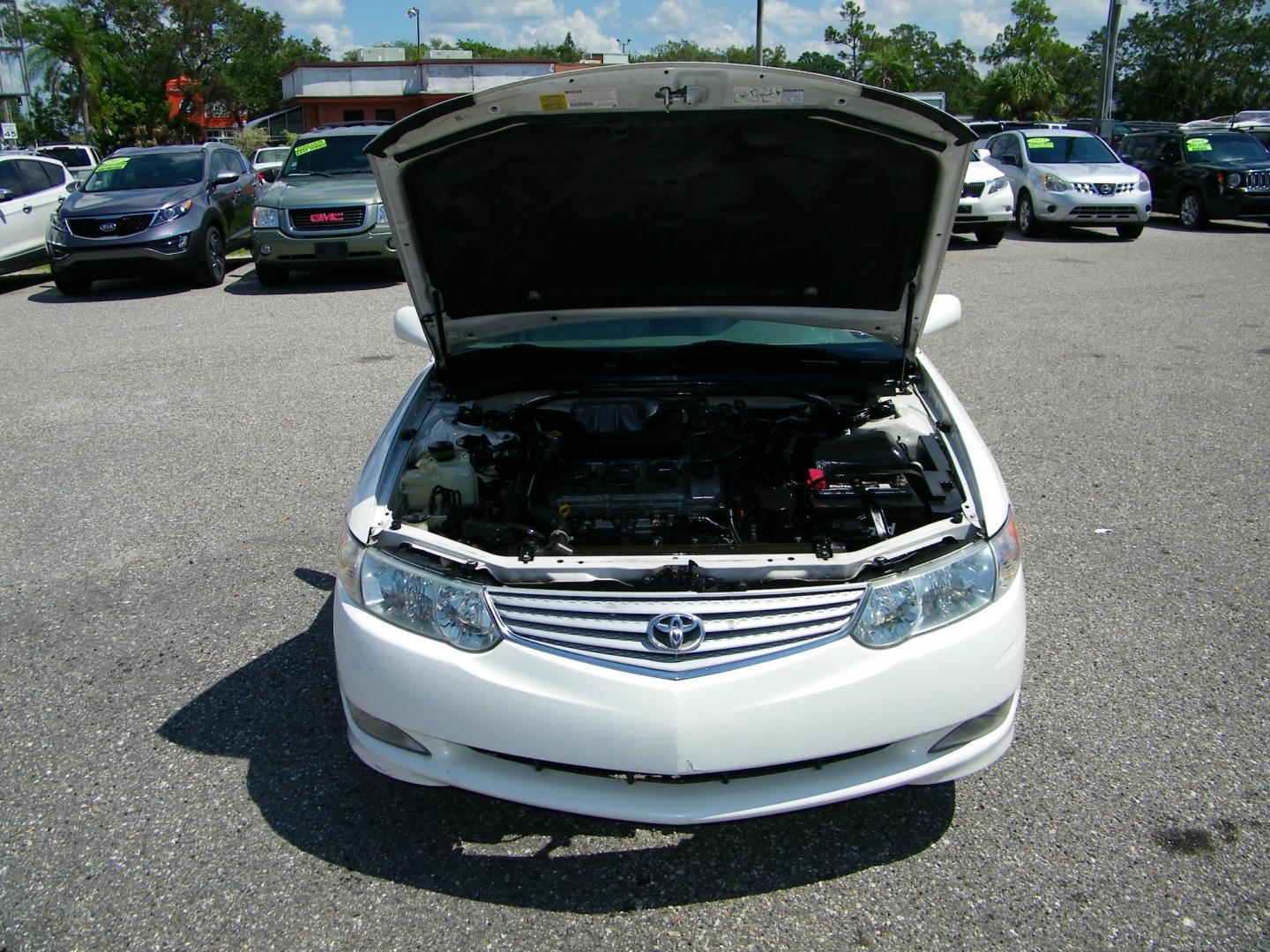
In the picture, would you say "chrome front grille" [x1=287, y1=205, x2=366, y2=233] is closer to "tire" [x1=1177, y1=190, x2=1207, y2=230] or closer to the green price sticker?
the green price sticker

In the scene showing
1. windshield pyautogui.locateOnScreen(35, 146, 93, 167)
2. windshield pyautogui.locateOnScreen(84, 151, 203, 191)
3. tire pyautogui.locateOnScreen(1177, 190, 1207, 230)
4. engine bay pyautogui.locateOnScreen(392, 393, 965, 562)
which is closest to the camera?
engine bay pyautogui.locateOnScreen(392, 393, 965, 562)

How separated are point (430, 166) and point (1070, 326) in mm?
7868

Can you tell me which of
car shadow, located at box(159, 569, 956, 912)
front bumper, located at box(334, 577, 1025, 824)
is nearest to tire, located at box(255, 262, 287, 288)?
car shadow, located at box(159, 569, 956, 912)

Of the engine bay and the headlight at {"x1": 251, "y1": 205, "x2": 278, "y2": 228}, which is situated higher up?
the headlight at {"x1": 251, "y1": 205, "x2": 278, "y2": 228}

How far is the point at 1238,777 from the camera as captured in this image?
2977mm

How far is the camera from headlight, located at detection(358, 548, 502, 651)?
2.56 m

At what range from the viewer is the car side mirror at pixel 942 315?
3.78m

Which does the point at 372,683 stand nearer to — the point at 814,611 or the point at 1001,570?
the point at 814,611

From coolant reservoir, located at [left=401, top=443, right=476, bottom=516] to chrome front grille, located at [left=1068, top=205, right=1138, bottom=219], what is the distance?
14108 millimetres

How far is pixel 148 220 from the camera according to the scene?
11.7m

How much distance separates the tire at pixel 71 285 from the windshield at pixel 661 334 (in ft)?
34.0

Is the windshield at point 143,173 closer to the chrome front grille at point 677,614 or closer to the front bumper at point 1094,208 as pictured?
the chrome front grille at point 677,614

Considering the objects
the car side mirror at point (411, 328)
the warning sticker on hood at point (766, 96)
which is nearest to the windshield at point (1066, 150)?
the car side mirror at point (411, 328)

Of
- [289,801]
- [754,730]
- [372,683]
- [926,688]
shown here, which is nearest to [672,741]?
[754,730]
